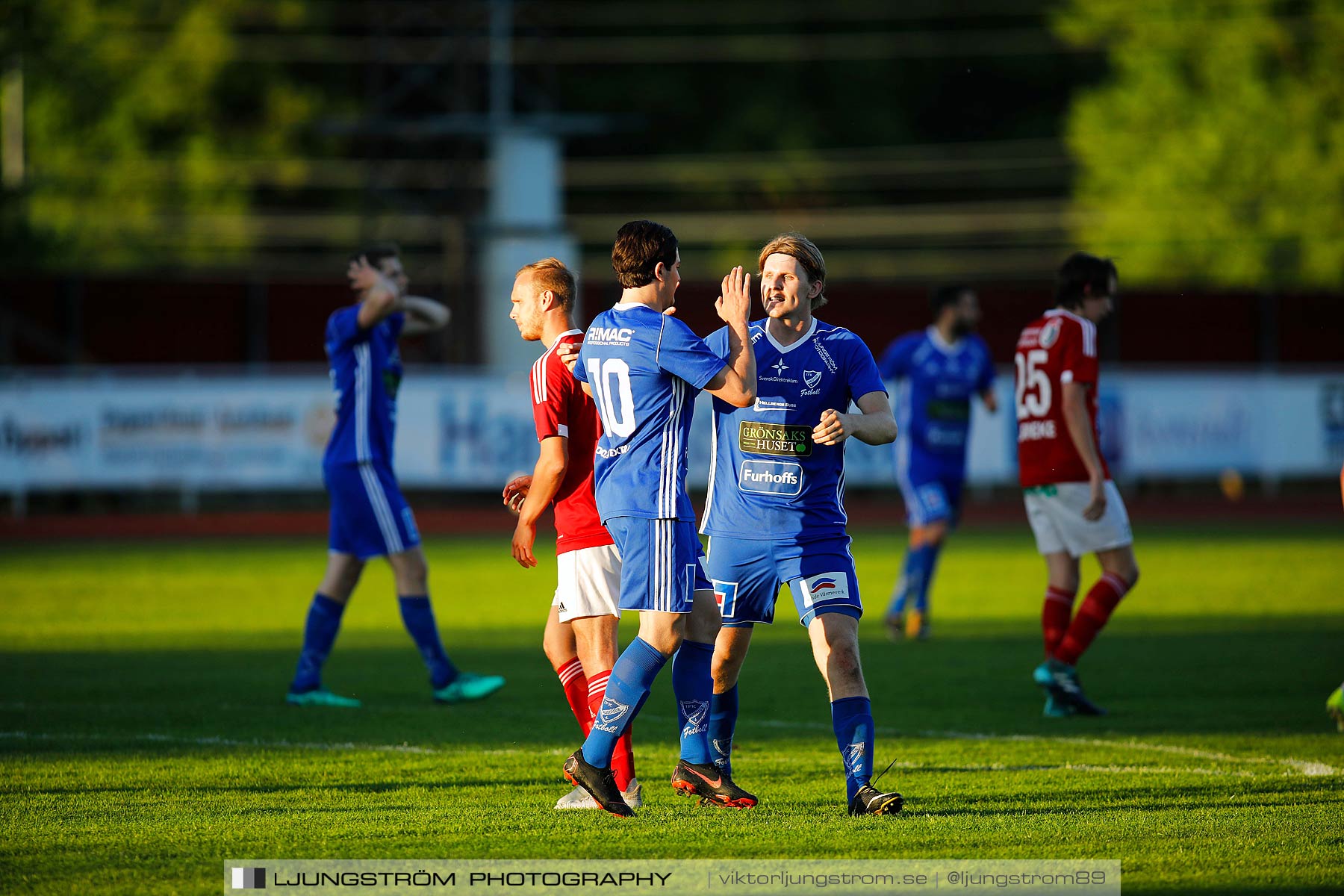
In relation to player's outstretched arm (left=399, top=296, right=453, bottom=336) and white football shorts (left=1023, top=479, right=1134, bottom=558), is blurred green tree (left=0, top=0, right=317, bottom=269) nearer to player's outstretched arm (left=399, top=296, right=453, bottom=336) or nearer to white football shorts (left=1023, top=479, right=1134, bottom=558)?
player's outstretched arm (left=399, top=296, right=453, bottom=336)

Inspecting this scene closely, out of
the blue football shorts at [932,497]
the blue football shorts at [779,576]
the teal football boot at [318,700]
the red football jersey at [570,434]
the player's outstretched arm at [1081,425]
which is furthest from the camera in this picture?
the blue football shorts at [932,497]

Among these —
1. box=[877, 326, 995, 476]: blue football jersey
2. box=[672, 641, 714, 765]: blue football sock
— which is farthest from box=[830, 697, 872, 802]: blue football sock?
box=[877, 326, 995, 476]: blue football jersey

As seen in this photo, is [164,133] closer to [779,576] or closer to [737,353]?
[779,576]

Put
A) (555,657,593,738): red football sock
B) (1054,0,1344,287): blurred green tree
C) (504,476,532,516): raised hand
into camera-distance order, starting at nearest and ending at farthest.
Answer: (504,476,532,516): raised hand
(555,657,593,738): red football sock
(1054,0,1344,287): blurred green tree

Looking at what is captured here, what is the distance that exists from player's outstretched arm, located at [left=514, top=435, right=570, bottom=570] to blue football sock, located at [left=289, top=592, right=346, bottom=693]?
3.10 meters

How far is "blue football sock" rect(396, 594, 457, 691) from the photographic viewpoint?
343 inches

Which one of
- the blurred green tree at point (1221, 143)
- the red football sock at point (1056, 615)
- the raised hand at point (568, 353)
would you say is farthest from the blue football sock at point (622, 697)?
the blurred green tree at point (1221, 143)

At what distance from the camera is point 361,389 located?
8.80 meters

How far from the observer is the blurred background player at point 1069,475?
8359mm

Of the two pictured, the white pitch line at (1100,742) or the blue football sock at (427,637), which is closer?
the white pitch line at (1100,742)

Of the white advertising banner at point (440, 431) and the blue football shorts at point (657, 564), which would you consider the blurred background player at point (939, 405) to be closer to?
the blue football shorts at point (657, 564)

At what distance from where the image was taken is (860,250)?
50.9m

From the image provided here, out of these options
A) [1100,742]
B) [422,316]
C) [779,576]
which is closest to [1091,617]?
[1100,742]

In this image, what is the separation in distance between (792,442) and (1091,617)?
10.3ft
